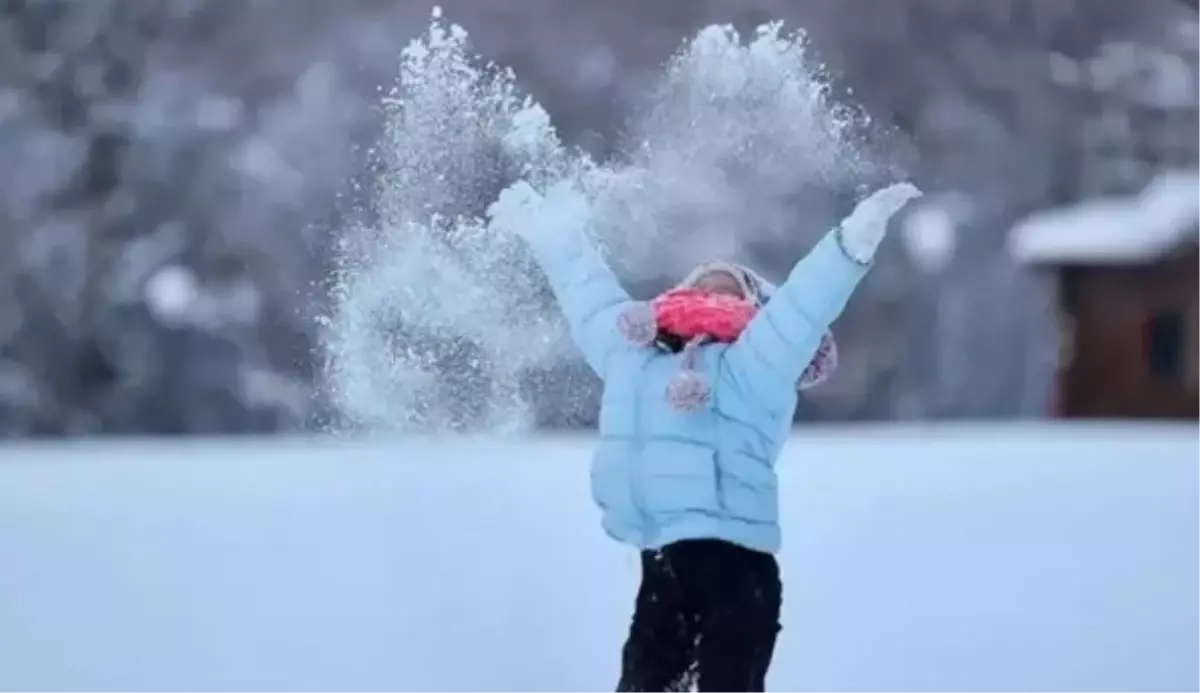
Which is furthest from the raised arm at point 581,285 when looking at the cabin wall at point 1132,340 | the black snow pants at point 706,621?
the cabin wall at point 1132,340

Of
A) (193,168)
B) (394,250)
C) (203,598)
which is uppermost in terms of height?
(193,168)

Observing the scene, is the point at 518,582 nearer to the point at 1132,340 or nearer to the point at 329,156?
the point at 329,156

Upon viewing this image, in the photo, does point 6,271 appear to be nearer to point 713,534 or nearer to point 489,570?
point 489,570

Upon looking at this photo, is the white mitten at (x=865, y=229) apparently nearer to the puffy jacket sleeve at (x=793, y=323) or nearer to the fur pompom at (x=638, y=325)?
the puffy jacket sleeve at (x=793, y=323)

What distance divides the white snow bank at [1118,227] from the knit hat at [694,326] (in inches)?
40.5

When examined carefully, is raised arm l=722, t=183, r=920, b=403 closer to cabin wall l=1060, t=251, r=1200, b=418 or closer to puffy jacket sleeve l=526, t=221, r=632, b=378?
puffy jacket sleeve l=526, t=221, r=632, b=378

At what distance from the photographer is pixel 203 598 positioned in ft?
3.80

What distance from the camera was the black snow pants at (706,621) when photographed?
32.6 inches

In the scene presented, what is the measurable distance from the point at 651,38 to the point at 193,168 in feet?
2.15

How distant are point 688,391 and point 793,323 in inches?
2.6

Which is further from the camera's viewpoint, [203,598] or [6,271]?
[6,271]

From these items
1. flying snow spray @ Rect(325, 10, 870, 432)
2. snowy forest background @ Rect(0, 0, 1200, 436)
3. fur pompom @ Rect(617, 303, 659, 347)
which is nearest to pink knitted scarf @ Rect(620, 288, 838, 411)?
fur pompom @ Rect(617, 303, 659, 347)

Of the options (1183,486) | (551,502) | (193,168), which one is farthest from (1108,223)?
(193,168)

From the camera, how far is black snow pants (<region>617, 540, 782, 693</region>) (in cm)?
83
